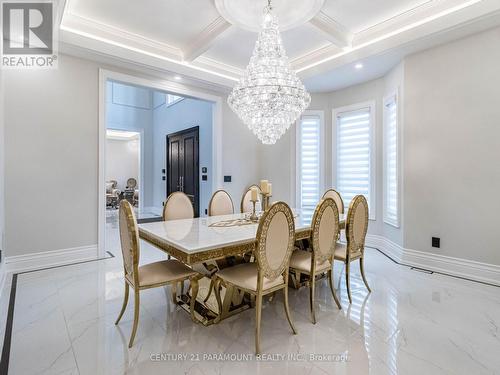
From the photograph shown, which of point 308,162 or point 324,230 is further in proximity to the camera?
point 308,162

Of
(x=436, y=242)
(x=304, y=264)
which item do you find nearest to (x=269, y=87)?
(x=304, y=264)

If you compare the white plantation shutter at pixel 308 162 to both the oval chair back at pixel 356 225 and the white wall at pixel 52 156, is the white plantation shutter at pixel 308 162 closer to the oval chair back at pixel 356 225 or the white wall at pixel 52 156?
the oval chair back at pixel 356 225

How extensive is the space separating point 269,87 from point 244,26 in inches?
39.2

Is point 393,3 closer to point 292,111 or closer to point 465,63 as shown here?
point 465,63

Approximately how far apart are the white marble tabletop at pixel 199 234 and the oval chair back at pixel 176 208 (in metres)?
0.30

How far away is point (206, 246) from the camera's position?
1840 mm

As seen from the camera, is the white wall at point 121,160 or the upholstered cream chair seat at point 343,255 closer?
the upholstered cream chair seat at point 343,255

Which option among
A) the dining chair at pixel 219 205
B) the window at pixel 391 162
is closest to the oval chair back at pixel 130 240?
the dining chair at pixel 219 205

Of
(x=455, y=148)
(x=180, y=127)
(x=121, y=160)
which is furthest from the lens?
(x=121, y=160)

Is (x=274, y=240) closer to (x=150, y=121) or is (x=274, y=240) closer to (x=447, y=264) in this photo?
(x=447, y=264)

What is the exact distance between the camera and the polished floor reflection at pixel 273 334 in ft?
5.54

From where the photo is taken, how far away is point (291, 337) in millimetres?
1988

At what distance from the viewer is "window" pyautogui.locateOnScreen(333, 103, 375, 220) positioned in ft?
14.9

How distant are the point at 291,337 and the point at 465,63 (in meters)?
3.53
